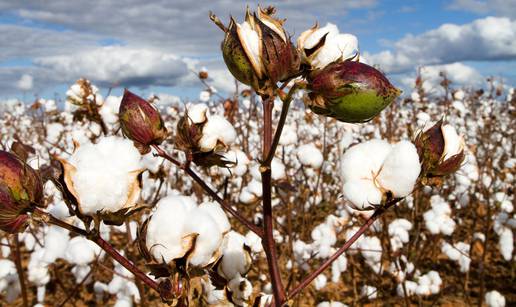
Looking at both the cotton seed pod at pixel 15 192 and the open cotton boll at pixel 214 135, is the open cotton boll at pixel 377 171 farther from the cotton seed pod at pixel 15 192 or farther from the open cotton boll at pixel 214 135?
the cotton seed pod at pixel 15 192

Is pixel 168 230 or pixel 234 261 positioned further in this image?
pixel 234 261

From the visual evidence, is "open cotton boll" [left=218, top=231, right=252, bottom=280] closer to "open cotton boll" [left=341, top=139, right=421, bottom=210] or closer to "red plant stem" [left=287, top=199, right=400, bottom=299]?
"red plant stem" [left=287, top=199, right=400, bottom=299]

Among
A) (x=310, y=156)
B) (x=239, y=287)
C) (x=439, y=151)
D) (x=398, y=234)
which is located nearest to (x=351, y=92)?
(x=439, y=151)

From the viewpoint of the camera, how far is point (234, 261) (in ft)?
3.93

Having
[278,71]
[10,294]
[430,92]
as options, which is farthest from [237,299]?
[430,92]

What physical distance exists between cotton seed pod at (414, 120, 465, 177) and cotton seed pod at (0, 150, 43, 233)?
0.78m

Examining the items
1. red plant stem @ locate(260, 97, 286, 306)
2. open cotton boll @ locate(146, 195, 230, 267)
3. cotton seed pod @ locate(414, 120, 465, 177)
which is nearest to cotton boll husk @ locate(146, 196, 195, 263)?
open cotton boll @ locate(146, 195, 230, 267)

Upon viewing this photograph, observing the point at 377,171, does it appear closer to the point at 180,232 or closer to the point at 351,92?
the point at 351,92

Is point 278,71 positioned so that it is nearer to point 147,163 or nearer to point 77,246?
point 147,163

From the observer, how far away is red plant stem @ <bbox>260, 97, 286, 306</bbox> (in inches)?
37.8

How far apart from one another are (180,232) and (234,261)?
36 cm

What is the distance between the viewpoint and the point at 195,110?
50.9 inches

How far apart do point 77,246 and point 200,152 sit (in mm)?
1257

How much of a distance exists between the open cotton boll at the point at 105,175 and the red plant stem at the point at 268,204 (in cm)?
24
